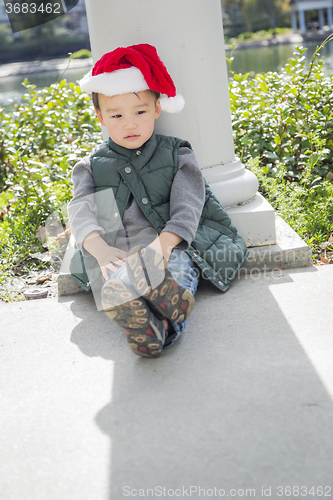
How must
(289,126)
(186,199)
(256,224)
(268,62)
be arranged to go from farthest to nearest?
(268,62) < (289,126) < (256,224) < (186,199)

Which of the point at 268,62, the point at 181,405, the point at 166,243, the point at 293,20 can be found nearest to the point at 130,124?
the point at 166,243

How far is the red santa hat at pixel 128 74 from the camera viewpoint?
1.88 metres

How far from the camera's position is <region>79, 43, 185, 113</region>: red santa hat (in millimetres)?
1882

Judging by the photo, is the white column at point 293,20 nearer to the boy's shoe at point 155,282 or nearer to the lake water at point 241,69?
the lake water at point 241,69

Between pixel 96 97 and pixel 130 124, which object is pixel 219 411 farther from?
pixel 96 97

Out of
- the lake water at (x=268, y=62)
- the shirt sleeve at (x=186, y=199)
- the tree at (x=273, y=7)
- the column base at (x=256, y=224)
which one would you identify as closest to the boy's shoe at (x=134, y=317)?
the shirt sleeve at (x=186, y=199)

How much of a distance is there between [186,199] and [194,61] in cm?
78

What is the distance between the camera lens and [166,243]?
1.88 metres

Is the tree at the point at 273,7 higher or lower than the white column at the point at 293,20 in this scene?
higher

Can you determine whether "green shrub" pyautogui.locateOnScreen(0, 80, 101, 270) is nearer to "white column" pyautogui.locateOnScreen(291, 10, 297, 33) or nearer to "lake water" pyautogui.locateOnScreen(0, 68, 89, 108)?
"lake water" pyautogui.locateOnScreen(0, 68, 89, 108)

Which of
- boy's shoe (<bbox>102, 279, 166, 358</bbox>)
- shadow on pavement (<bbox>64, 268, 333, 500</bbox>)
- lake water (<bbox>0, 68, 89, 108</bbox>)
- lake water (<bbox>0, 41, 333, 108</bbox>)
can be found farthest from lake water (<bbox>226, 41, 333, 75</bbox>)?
lake water (<bbox>0, 68, 89, 108</bbox>)

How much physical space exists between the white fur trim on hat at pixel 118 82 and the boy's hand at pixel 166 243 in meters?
0.61

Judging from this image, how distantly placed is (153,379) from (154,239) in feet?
2.20

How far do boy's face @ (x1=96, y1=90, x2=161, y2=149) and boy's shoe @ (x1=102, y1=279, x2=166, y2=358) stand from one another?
76 cm
